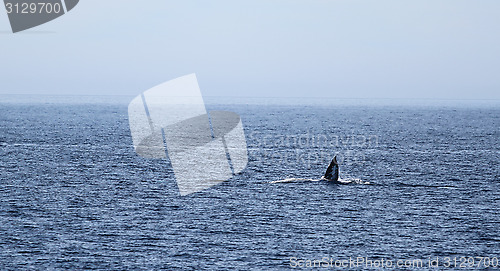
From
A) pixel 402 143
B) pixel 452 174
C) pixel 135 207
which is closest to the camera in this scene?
pixel 135 207

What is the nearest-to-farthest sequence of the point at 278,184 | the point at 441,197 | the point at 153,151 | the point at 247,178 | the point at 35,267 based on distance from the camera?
the point at 35,267 < the point at 441,197 < the point at 278,184 < the point at 247,178 < the point at 153,151

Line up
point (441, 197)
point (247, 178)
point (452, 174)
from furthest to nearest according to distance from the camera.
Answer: point (452, 174), point (247, 178), point (441, 197)

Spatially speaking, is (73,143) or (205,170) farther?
(73,143)

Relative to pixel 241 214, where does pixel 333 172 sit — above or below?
above

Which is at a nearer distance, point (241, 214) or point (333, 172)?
point (241, 214)

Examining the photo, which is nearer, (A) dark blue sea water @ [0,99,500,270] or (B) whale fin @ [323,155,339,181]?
(A) dark blue sea water @ [0,99,500,270]

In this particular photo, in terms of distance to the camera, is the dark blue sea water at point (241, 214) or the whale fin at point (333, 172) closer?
the dark blue sea water at point (241, 214)

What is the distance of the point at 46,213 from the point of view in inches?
2307

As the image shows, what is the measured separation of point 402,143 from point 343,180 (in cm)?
7135

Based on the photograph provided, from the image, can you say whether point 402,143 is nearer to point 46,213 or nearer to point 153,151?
point 153,151

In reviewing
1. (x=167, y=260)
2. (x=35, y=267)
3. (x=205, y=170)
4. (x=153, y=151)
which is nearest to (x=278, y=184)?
(x=205, y=170)

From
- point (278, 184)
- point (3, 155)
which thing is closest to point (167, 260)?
point (278, 184)

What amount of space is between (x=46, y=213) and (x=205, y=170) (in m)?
37.1

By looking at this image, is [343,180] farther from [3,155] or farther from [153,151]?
[3,155]
